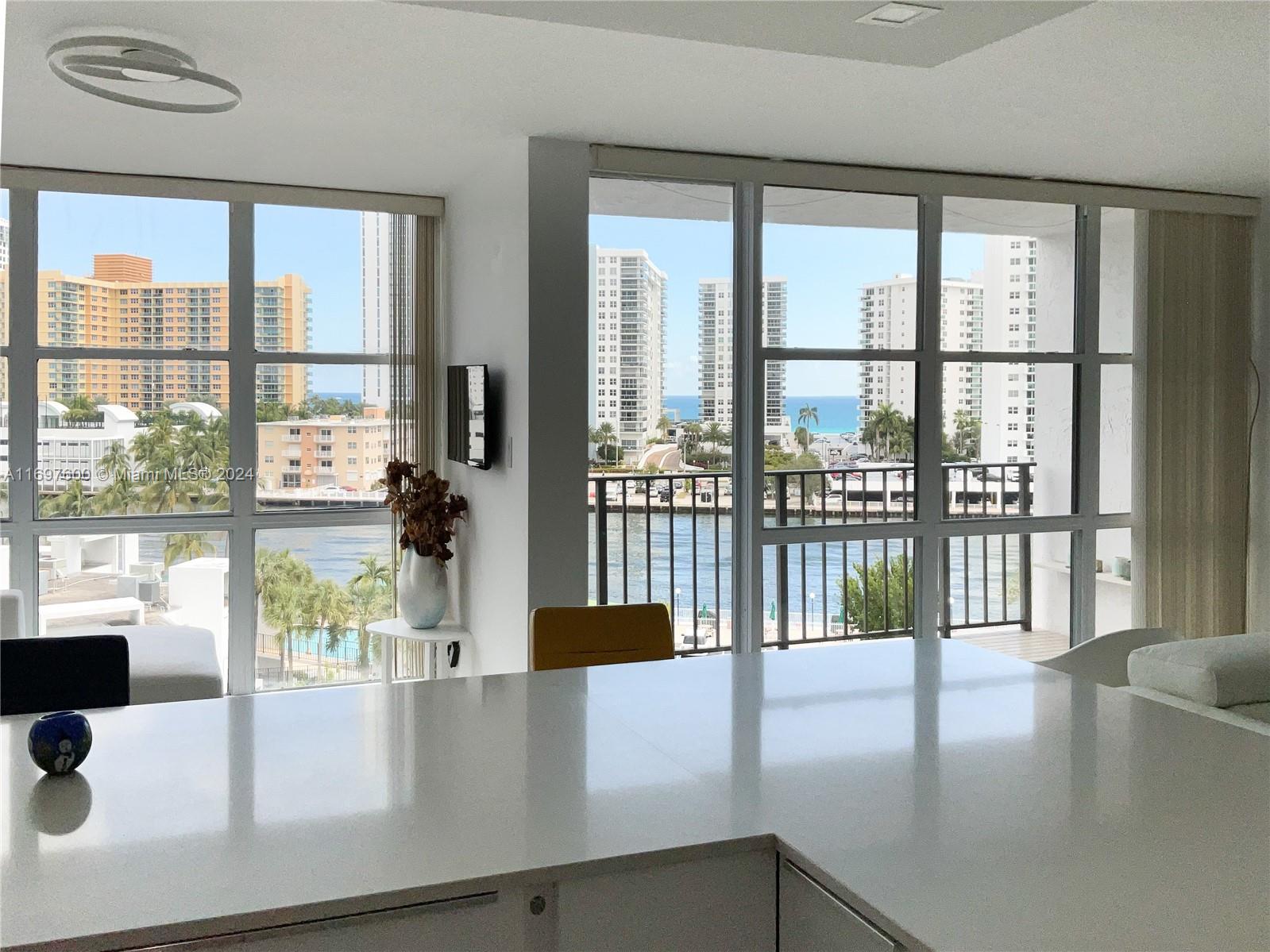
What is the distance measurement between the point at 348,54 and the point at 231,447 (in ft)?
9.20

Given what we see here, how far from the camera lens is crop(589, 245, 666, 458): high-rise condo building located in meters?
4.93

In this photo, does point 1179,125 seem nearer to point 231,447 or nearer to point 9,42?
point 9,42

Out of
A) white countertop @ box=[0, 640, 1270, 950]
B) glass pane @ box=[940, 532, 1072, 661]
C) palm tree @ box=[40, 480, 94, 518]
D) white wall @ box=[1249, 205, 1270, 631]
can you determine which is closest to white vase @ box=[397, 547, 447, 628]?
palm tree @ box=[40, 480, 94, 518]

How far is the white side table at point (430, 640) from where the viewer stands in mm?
5281

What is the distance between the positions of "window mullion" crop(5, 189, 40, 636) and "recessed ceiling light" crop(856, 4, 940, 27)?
4561mm

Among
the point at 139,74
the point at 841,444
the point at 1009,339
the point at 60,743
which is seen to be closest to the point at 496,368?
the point at 841,444

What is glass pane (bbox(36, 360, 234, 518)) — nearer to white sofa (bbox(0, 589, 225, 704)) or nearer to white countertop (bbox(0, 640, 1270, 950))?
white sofa (bbox(0, 589, 225, 704))

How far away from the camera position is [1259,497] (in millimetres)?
6059

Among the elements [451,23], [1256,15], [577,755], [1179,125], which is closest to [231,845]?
[577,755]

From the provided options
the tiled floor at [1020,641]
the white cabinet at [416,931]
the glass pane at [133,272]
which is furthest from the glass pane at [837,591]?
the white cabinet at [416,931]

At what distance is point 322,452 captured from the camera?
19.2ft

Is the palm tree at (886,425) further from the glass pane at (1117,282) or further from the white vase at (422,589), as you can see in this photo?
the white vase at (422,589)

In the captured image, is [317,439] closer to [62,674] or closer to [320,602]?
[320,602]

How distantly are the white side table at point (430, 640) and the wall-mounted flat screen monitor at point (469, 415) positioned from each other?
2.72 feet
